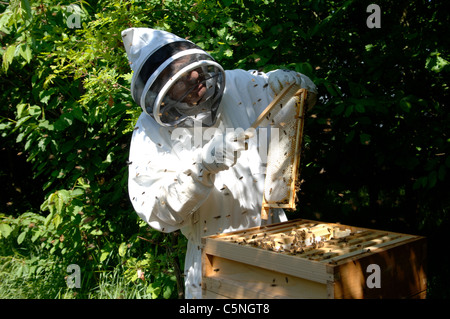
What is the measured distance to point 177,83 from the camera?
2688 millimetres

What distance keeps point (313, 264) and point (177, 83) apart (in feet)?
4.61

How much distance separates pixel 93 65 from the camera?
14.1 ft

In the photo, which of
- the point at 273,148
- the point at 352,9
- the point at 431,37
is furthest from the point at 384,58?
the point at 273,148

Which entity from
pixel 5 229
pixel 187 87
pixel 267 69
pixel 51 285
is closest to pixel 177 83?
pixel 187 87

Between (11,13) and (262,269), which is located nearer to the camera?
(262,269)

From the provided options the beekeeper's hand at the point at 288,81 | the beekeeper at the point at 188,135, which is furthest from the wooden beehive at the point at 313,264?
the beekeeper's hand at the point at 288,81

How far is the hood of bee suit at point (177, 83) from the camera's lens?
104 inches

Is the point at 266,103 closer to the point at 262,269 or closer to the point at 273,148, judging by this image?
the point at 273,148

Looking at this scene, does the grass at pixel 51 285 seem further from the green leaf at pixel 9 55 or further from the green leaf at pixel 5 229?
the green leaf at pixel 9 55

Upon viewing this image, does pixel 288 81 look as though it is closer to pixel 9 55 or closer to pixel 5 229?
pixel 9 55

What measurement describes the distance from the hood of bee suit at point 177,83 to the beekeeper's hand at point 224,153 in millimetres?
440

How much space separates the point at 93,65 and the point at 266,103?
211cm

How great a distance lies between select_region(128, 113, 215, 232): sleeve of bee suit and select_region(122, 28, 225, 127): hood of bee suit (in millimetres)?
138

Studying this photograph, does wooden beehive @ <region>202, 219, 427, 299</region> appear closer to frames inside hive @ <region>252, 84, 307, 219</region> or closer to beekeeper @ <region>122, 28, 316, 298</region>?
frames inside hive @ <region>252, 84, 307, 219</region>
